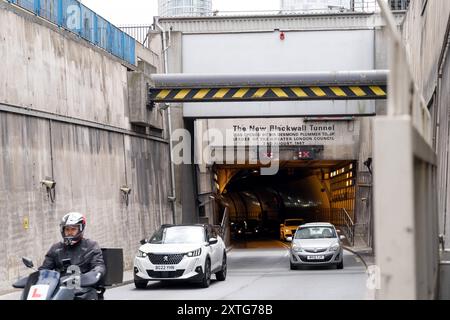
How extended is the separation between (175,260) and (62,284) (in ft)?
38.9

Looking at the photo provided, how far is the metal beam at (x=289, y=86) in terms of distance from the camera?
2433 cm

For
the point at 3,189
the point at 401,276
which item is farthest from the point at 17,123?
the point at 401,276

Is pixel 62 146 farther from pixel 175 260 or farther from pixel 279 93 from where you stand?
pixel 279 93

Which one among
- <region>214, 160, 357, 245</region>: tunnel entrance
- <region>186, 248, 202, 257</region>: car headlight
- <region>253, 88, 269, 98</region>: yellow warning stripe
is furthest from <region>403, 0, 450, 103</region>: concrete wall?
<region>214, 160, 357, 245</region>: tunnel entrance

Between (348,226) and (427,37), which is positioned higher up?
(427,37)

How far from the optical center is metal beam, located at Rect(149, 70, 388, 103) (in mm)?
24328

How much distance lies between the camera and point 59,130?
20.9 meters

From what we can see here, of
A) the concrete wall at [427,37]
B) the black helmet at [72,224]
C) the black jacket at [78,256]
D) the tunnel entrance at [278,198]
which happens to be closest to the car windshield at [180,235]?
the concrete wall at [427,37]

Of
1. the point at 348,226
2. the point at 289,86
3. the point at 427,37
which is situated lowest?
the point at 348,226

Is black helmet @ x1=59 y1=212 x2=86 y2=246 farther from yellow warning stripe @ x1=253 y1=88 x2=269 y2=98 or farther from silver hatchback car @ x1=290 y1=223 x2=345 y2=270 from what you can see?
silver hatchback car @ x1=290 y1=223 x2=345 y2=270

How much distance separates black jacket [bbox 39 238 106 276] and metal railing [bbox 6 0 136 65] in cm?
1183

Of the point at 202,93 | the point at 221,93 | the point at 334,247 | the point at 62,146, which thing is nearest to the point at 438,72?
the point at 221,93

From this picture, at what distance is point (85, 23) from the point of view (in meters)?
24.3

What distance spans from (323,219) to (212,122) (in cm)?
2315
